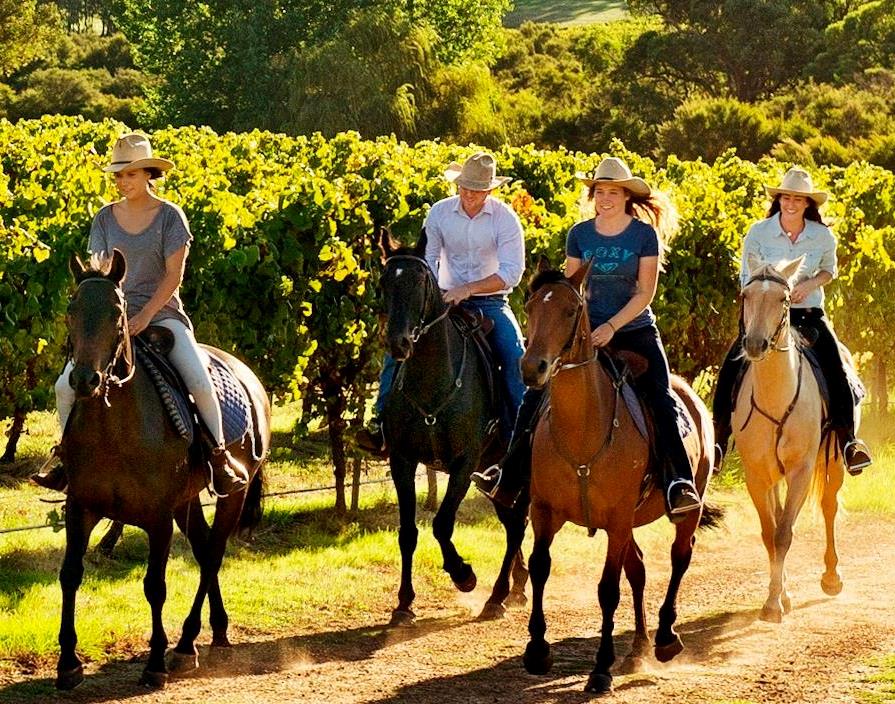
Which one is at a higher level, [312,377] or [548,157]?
[548,157]

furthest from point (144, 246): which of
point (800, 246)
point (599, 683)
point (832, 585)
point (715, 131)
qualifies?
point (715, 131)

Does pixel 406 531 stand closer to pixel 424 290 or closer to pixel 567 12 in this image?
pixel 424 290

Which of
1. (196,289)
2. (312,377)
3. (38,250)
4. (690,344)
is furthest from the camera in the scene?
(690,344)

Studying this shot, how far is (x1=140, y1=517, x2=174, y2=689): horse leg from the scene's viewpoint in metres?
8.68

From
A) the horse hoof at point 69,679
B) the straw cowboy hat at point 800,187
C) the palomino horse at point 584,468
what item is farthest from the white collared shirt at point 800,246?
the horse hoof at point 69,679

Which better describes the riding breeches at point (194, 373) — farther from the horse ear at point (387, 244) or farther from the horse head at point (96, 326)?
the horse ear at point (387, 244)

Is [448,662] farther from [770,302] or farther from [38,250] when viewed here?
[38,250]

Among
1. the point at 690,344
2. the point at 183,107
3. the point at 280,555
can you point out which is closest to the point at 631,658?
the point at 280,555

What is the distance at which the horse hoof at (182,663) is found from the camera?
909cm

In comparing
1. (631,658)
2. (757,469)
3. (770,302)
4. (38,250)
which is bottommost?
(631,658)

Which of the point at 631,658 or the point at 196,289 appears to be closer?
the point at 631,658

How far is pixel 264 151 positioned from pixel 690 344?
37.8 ft

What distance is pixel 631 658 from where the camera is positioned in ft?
31.2

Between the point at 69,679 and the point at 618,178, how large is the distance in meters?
4.35
